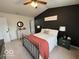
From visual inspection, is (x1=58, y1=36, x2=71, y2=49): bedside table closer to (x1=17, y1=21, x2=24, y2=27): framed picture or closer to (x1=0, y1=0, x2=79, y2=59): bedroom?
(x1=0, y1=0, x2=79, y2=59): bedroom

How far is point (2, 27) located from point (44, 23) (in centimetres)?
310

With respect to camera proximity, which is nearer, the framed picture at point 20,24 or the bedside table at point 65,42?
the bedside table at point 65,42

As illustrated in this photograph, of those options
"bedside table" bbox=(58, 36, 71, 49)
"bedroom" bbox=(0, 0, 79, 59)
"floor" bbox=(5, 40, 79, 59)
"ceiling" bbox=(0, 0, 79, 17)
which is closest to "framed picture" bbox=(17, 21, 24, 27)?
"bedroom" bbox=(0, 0, 79, 59)


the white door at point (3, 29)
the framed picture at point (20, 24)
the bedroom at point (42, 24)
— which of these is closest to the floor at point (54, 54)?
the bedroom at point (42, 24)

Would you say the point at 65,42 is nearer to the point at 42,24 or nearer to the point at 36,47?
the point at 36,47

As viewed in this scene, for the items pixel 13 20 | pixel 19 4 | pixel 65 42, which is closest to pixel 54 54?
pixel 65 42

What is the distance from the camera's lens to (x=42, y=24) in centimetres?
578

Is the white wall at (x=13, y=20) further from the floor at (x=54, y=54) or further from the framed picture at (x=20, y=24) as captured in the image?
the floor at (x=54, y=54)

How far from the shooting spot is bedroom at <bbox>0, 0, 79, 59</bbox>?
127 inches

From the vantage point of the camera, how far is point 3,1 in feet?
10.8

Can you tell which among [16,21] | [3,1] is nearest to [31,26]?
[16,21]

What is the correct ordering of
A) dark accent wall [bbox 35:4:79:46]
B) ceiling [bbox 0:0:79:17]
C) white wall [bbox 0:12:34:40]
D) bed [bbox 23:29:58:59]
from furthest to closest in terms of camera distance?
white wall [bbox 0:12:34:40]
dark accent wall [bbox 35:4:79:46]
ceiling [bbox 0:0:79:17]
bed [bbox 23:29:58:59]

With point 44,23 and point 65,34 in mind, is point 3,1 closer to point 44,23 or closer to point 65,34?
point 44,23

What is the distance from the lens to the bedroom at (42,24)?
323 centimetres
